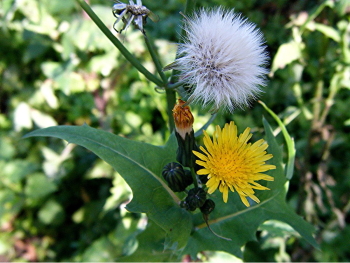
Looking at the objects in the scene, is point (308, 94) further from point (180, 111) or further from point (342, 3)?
point (180, 111)

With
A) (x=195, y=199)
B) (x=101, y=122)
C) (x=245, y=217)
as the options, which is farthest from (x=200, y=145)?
(x=101, y=122)

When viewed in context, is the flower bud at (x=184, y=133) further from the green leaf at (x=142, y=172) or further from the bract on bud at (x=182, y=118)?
the green leaf at (x=142, y=172)

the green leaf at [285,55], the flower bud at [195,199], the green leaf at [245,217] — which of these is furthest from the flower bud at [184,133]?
the green leaf at [285,55]

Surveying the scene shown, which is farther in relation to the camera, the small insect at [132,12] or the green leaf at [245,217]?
the green leaf at [245,217]

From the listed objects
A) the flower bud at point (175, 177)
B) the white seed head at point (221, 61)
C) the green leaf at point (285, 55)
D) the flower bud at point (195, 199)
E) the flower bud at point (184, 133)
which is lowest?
the flower bud at point (195, 199)

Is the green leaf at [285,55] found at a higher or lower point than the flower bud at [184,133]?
higher

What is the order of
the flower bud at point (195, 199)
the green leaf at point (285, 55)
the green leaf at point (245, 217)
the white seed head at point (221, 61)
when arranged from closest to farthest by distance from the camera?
1. the white seed head at point (221, 61)
2. the flower bud at point (195, 199)
3. the green leaf at point (245, 217)
4. the green leaf at point (285, 55)
